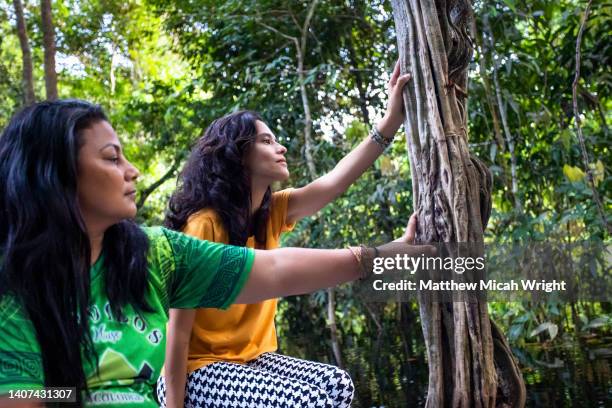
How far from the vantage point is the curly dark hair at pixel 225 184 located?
1.85 m

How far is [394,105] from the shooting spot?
5.86ft

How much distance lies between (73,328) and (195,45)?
489 centimetres

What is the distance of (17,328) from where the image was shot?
1.05 meters

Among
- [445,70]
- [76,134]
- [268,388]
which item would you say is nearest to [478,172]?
[445,70]

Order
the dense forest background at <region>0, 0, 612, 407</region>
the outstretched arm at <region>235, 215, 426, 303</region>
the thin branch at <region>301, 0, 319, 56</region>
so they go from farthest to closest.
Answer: the thin branch at <region>301, 0, 319, 56</region>
the dense forest background at <region>0, 0, 612, 407</region>
the outstretched arm at <region>235, 215, 426, 303</region>

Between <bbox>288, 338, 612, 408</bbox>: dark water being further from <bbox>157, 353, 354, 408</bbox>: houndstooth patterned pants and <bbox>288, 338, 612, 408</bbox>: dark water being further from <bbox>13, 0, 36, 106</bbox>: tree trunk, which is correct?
<bbox>13, 0, 36, 106</bbox>: tree trunk

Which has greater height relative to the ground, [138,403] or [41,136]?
[41,136]

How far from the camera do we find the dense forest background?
9.86ft

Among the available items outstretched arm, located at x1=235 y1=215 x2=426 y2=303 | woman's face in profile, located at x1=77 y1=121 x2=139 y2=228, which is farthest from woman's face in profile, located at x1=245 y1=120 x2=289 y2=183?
woman's face in profile, located at x1=77 y1=121 x2=139 y2=228

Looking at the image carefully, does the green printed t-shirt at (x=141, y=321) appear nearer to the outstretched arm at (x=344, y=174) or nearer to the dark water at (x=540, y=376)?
the outstretched arm at (x=344, y=174)

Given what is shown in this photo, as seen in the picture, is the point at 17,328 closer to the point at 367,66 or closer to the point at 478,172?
the point at 478,172

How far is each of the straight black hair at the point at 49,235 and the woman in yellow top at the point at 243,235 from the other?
21.6 inches


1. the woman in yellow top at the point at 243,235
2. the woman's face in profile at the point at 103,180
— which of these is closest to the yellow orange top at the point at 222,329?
the woman in yellow top at the point at 243,235

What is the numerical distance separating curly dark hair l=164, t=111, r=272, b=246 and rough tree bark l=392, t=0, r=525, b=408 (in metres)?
0.45
